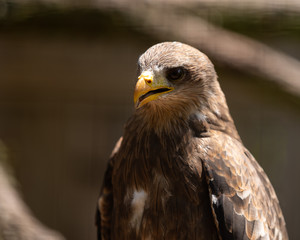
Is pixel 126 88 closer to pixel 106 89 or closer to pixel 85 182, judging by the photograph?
pixel 106 89

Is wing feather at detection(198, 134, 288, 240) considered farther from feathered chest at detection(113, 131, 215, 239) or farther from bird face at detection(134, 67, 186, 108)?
bird face at detection(134, 67, 186, 108)

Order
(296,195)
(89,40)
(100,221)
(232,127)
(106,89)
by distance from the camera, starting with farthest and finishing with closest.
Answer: (296,195) < (106,89) < (89,40) < (100,221) < (232,127)

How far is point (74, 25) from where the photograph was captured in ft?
8.84

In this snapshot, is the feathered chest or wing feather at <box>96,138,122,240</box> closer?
the feathered chest

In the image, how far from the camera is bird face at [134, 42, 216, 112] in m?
2.01

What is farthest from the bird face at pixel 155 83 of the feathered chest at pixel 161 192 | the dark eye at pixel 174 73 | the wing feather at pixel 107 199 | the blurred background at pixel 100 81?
the blurred background at pixel 100 81

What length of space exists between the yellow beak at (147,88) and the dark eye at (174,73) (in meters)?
0.03

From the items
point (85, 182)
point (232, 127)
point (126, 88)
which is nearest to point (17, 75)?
point (126, 88)

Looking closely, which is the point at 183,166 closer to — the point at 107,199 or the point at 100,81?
the point at 107,199

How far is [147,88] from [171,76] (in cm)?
15

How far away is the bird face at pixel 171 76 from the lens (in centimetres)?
201

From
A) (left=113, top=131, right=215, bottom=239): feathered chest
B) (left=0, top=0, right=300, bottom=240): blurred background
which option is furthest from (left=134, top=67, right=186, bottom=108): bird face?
(left=0, top=0, right=300, bottom=240): blurred background

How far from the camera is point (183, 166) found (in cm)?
213

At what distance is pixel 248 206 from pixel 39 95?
2724mm
